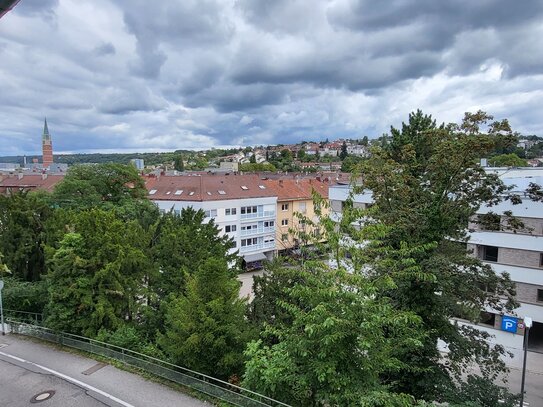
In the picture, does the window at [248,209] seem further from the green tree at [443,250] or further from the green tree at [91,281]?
the green tree at [443,250]

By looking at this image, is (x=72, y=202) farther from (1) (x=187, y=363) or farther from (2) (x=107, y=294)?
(1) (x=187, y=363)

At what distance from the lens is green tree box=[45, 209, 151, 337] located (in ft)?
50.8

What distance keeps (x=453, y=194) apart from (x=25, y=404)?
1618cm

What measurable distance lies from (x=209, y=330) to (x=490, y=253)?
20746 millimetres

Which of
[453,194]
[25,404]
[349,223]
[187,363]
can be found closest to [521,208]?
[453,194]

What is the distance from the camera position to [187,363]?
42.0 ft

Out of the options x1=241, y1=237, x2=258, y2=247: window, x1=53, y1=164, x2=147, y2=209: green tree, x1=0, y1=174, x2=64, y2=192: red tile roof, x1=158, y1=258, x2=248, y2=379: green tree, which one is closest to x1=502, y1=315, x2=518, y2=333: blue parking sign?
x1=158, y1=258, x2=248, y2=379: green tree

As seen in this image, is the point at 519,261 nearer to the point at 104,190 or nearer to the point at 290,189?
the point at 290,189

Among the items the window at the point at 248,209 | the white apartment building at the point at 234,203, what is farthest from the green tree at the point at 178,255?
the window at the point at 248,209

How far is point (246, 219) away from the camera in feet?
148

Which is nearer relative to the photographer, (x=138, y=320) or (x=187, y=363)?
(x=187, y=363)

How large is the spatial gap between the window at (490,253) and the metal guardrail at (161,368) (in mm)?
20198

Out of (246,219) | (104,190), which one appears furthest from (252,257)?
(104,190)

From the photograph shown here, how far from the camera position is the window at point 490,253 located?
24.6 metres
